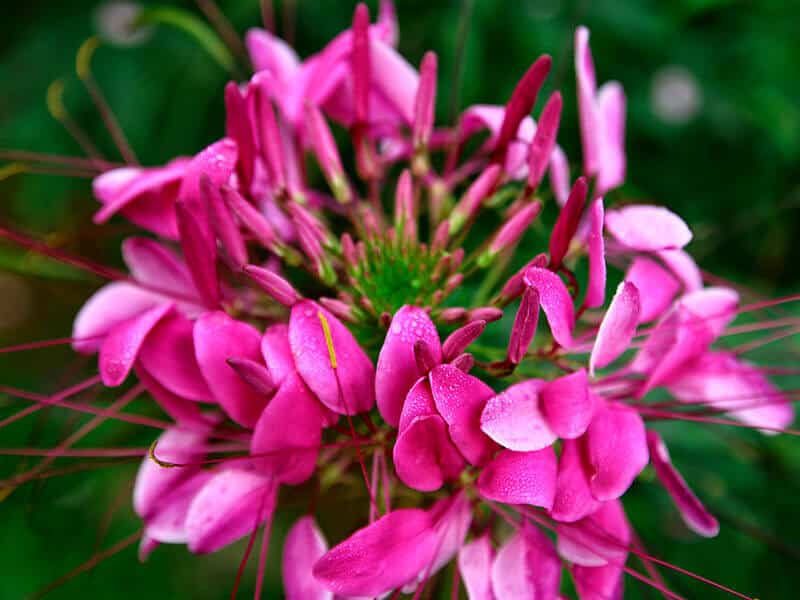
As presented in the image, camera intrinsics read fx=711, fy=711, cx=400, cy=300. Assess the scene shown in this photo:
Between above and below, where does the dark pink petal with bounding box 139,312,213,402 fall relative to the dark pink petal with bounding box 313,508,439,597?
above

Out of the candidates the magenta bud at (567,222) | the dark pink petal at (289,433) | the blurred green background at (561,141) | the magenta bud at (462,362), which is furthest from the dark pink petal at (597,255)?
the blurred green background at (561,141)

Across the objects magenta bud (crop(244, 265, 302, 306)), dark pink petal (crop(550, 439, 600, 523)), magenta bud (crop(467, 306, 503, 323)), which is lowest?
dark pink petal (crop(550, 439, 600, 523))

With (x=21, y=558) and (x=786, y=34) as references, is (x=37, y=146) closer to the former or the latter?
(x=21, y=558)

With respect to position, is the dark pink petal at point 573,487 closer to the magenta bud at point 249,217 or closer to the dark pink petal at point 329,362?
the dark pink petal at point 329,362

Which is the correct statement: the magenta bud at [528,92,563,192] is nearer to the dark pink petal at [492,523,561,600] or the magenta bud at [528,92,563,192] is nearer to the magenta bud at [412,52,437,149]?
the magenta bud at [412,52,437,149]

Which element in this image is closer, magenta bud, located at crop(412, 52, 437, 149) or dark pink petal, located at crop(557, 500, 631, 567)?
dark pink petal, located at crop(557, 500, 631, 567)

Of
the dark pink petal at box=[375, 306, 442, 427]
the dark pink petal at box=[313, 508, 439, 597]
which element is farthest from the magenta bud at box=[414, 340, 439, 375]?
the dark pink petal at box=[313, 508, 439, 597]

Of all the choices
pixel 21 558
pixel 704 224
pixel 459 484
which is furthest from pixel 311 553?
pixel 704 224

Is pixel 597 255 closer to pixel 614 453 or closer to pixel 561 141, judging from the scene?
pixel 614 453
